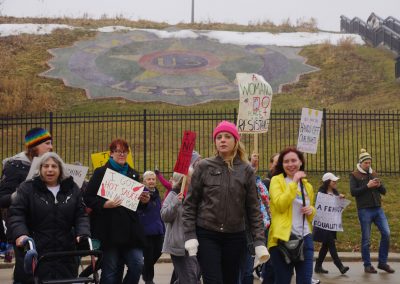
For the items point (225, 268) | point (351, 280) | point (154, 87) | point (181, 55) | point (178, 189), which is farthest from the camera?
point (181, 55)

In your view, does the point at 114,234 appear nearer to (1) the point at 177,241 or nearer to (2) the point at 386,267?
(1) the point at 177,241

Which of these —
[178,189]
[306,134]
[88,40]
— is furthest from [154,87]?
[178,189]

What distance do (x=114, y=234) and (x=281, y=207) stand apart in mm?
1720

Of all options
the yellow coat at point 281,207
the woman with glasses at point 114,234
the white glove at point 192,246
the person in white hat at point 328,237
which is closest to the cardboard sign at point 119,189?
the woman with glasses at point 114,234

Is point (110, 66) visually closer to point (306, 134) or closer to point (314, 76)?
point (314, 76)

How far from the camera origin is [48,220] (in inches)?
231

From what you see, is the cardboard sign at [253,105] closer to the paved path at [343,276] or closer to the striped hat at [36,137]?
the paved path at [343,276]

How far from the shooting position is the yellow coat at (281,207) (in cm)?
652

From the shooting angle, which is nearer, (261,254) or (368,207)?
(261,254)

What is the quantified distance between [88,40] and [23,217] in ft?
96.1

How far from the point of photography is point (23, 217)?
586cm

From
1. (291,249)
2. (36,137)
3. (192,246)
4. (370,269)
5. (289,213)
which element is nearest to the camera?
→ (192,246)

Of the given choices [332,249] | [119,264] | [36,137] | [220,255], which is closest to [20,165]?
[36,137]

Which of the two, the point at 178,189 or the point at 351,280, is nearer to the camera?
the point at 178,189
